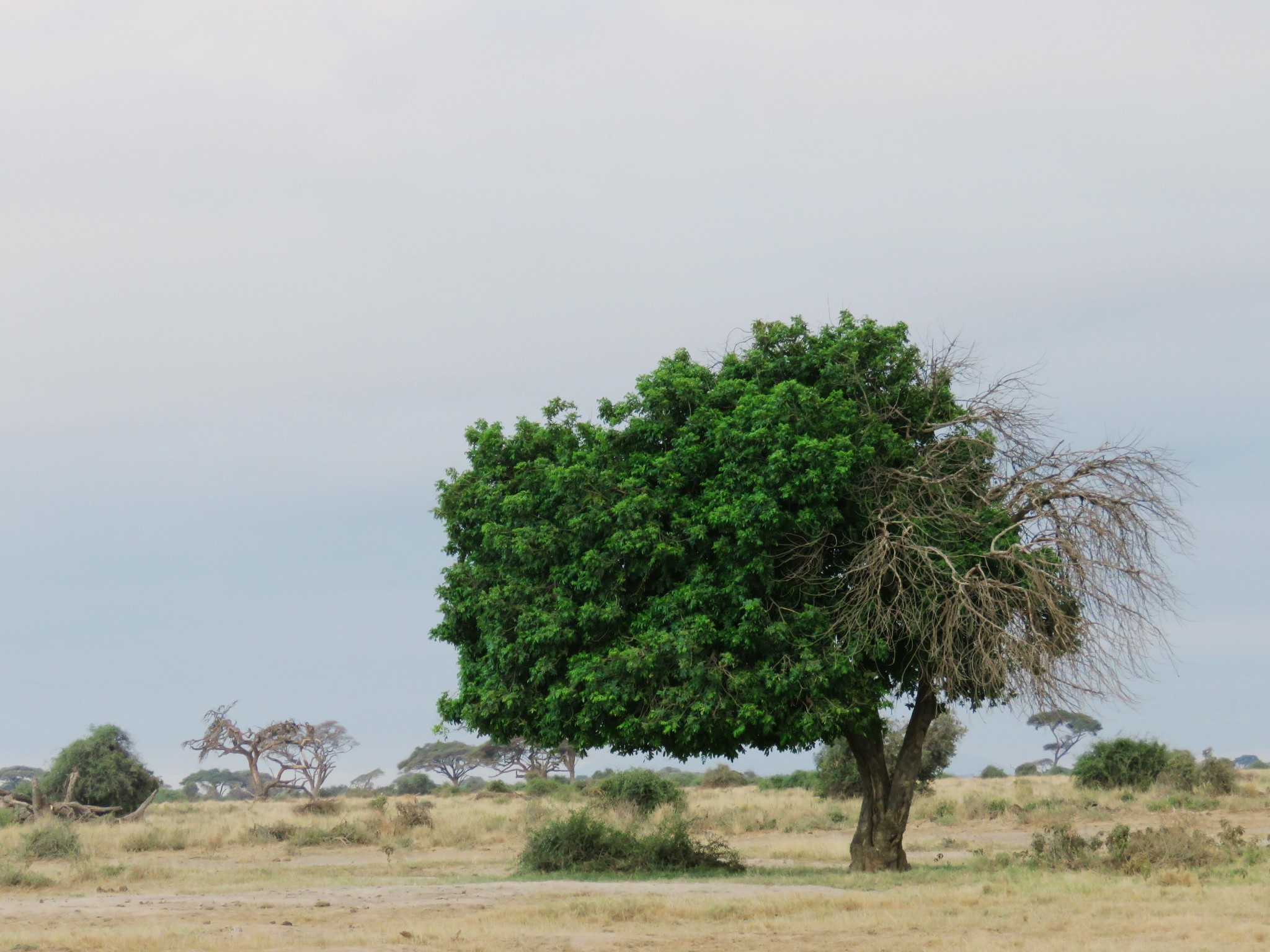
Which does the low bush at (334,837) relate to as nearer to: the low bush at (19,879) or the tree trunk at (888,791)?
the low bush at (19,879)

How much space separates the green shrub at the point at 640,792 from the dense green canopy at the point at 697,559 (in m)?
14.7

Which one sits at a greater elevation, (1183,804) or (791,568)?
(791,568)

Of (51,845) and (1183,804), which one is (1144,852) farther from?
(51,845)

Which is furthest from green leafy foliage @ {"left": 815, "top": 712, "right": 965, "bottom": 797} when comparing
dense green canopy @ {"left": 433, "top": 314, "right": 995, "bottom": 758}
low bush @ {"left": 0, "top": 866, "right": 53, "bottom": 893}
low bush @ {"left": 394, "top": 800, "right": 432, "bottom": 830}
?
low bush @ {"left": 0, "top": 866, "right": 53, "bottom": 893}

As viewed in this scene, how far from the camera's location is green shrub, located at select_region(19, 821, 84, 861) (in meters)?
28.4

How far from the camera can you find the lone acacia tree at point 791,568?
18438 millimetres

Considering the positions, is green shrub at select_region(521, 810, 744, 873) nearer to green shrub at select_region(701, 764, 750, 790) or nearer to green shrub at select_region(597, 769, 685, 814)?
green shrub at select_region(597, 769, 685, 814)

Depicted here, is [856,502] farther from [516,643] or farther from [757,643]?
[516,643]

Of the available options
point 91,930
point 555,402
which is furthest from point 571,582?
point 91,930

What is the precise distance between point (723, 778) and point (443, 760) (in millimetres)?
35574

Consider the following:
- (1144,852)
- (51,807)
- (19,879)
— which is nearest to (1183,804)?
(1144,852)

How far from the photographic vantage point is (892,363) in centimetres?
2100

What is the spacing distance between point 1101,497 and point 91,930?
15681 millimetres

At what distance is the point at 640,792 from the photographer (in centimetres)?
3506
